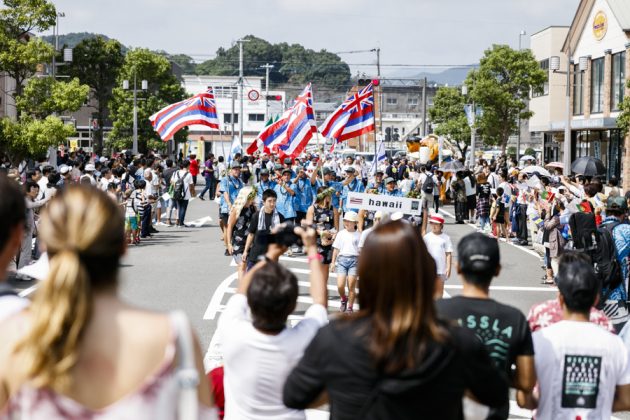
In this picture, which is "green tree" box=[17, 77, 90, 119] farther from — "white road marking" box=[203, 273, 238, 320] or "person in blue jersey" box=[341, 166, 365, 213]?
"white road marking" box=[203, 273, 238, 320]

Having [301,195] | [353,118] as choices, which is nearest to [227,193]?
[301,195]

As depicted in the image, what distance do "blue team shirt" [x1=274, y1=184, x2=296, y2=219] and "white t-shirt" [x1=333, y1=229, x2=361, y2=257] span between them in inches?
294

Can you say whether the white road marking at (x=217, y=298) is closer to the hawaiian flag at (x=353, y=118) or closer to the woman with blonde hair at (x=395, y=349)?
the hawaiian flag at (x=353, y=118)

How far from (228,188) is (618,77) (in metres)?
27.7

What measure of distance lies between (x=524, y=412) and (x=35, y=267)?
5.49m

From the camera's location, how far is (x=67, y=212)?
104 inches

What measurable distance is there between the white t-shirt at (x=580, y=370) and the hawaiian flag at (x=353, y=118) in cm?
1863

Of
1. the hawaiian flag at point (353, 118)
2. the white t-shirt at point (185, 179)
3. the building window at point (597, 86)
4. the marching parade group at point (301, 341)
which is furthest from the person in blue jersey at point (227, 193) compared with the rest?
the building window at point (597, 86)

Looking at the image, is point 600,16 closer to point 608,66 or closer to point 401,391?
point 608,66

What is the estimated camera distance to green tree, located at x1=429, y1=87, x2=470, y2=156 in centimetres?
6366

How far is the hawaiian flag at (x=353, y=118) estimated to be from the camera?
22781 millimetres

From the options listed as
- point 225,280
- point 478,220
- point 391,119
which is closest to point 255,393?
point 225,280

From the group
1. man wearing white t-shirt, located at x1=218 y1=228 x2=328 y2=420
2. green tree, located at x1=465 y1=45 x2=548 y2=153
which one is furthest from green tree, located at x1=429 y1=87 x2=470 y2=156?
man wearing white t-shirt, located at x1=218 y1=228 x2=328 y2=420

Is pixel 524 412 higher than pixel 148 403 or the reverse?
the reverse
